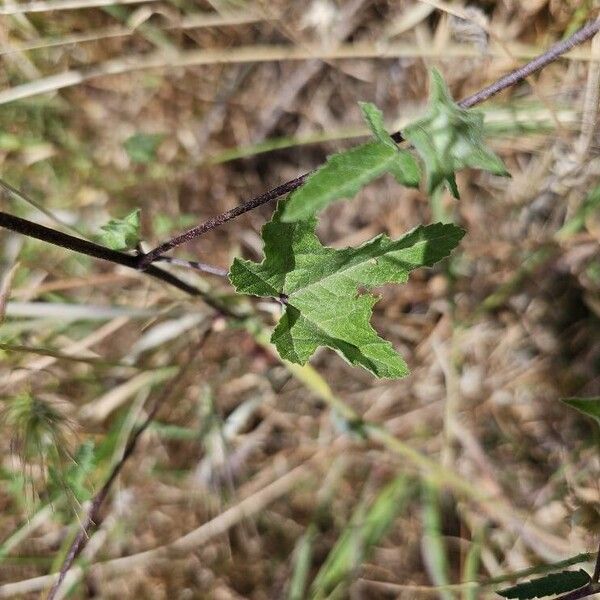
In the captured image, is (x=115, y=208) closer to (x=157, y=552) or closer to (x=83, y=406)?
(x=83, y=406)

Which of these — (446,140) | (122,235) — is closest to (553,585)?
(446,140)

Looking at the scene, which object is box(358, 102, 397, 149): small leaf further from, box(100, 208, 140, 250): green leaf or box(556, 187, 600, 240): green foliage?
box(556, 187, 600, 240): green foliage

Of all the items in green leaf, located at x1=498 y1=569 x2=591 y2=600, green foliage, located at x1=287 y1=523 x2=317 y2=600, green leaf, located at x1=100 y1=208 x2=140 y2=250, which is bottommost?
green leaf, located at x1=498 y1=569 x2=591 y2=600

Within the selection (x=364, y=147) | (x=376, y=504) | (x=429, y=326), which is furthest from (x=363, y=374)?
(x=364, y=147)

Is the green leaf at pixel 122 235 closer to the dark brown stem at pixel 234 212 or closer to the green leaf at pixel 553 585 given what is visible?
the dark brown stem at pixel 234 212

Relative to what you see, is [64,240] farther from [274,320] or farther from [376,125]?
[274,320]

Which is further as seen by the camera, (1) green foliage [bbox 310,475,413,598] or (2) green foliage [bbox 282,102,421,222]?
(1) green foliage [bbox 310,475,413,598]

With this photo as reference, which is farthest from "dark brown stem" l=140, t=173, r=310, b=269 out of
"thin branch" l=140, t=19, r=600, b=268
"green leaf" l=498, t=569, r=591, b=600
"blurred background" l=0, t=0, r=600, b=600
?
"blurred background" l=0, t=0, r=600, b=600
